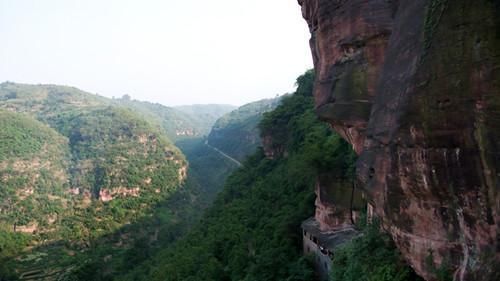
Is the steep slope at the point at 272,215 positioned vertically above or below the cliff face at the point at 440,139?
below

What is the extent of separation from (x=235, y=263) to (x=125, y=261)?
25668 mm

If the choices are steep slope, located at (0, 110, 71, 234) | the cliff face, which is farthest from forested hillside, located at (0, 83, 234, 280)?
the cliff face

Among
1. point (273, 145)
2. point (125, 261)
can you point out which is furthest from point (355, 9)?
point (125, 261)

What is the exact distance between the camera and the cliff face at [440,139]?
693 centimetres

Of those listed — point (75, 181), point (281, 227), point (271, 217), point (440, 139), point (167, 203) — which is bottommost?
point (167, 203)

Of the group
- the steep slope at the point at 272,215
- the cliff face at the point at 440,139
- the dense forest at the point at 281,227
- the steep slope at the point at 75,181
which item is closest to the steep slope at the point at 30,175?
the steep slope at the point at 75,181

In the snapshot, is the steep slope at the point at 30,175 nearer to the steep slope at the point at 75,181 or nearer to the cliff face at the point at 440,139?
the steep slope at the point at 75,181

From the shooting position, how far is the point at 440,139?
738cm

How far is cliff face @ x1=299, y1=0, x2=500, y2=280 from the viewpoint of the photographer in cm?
693

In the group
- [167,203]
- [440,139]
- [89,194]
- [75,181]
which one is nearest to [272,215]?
[440,139]

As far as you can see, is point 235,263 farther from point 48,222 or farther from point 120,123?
point 120,123

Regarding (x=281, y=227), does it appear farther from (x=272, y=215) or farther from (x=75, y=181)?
(x=75, y=181)

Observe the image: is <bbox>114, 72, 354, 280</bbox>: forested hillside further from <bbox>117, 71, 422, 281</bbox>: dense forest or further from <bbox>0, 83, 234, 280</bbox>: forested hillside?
<bbox>0, 83, 234, 280</bbox>: forested hillside

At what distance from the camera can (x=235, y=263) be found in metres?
23.7
